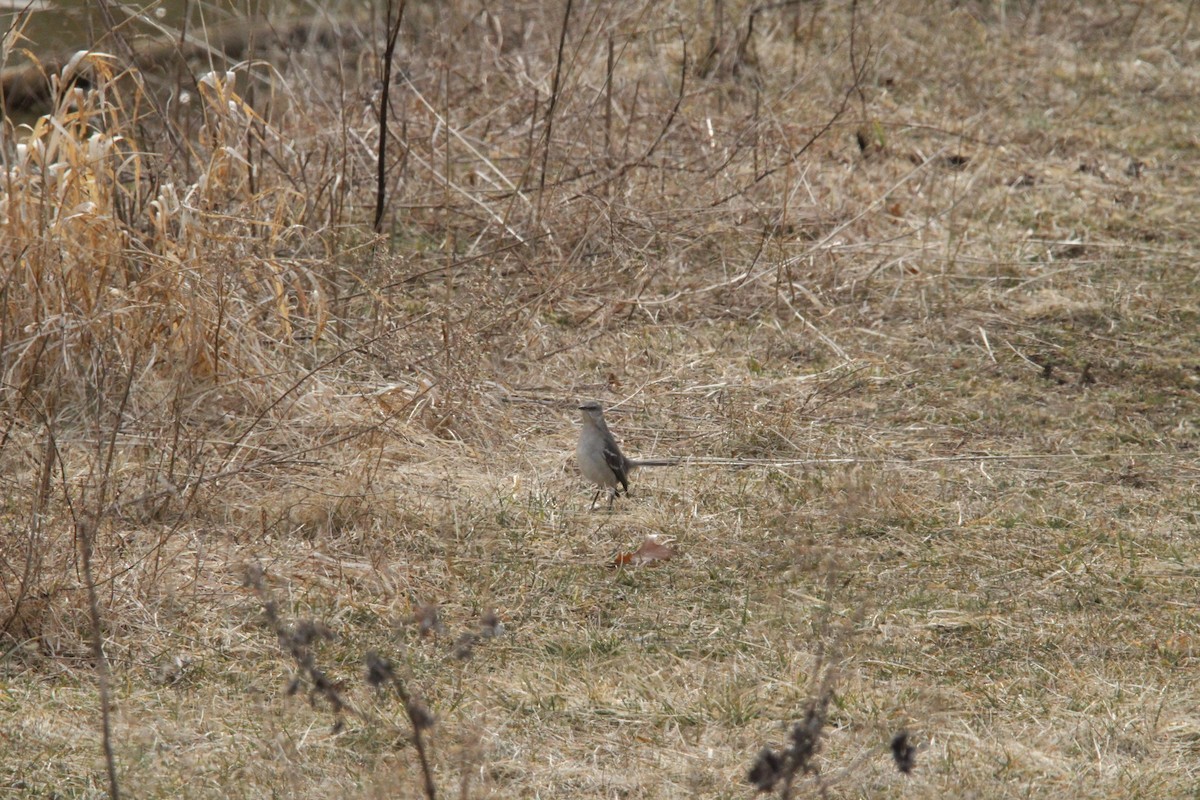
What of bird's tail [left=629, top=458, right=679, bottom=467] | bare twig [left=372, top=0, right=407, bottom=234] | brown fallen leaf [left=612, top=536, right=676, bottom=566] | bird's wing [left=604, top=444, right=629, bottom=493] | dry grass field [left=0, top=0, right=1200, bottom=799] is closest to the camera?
dry grass field [left=0, top=0, right=1200, bottom=799]

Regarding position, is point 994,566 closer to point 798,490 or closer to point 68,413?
point 798,490

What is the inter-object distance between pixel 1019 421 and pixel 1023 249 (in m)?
1.81

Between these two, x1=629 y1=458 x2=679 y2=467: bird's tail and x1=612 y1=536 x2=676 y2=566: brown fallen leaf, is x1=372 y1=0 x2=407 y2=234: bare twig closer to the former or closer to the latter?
x1=629 y1=458 x2=679 y2=467: bird's tail

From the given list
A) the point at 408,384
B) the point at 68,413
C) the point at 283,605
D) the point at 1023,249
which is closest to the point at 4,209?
the point at 68,413

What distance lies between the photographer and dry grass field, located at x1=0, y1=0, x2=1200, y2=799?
350cm

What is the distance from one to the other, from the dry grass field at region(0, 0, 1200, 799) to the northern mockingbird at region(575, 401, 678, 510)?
0.10m

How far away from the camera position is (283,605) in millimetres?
4066

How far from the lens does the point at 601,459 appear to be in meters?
4.72

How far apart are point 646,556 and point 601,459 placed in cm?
40

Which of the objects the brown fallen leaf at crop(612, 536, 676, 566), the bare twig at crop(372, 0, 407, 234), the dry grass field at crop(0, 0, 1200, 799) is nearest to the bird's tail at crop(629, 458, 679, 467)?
the dry grass field at crop(0, 0, 1200, 799)

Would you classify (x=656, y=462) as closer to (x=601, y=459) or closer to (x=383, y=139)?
(x=601, y=459)

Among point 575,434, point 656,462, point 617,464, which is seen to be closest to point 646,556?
point 617,464

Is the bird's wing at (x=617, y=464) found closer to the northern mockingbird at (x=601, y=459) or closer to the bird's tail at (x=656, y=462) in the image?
the northern mockingbird at (x=601, y=459)

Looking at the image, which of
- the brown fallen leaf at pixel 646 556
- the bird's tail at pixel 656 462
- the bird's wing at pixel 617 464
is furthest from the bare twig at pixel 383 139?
the brown fallen leaf at pixel 646 556
